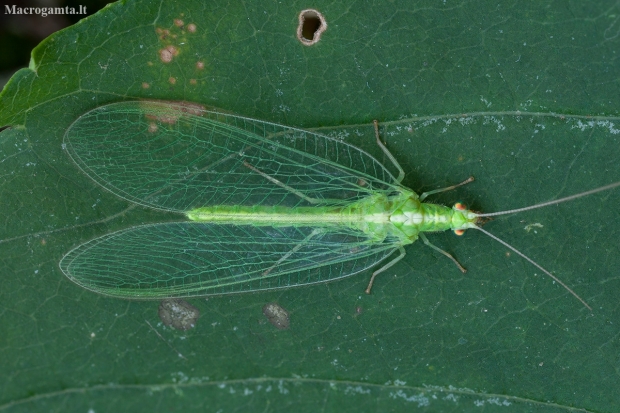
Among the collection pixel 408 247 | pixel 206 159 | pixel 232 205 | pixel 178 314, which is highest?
pixel 206 159

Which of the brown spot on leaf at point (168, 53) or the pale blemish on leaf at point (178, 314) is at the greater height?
the brown spot on leaf at point (168, 53)

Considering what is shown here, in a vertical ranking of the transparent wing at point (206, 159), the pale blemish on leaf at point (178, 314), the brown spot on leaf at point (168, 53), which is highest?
the brown spot on leaf at point (168, 53)

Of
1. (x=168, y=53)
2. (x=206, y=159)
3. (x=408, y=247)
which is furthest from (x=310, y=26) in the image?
(x=408, y=247)

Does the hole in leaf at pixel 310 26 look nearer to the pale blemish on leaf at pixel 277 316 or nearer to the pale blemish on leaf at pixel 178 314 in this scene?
the pale blemish on leaf at pixel 277 316

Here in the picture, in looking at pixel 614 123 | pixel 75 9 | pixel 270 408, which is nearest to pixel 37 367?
pixel 270 408

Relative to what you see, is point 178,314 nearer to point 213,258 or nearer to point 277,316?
point 213,258

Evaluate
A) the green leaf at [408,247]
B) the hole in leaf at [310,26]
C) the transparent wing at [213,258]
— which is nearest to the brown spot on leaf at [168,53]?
the green leaf at [408,247]

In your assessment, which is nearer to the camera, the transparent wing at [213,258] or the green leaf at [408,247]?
the green leaf at [408,247]
